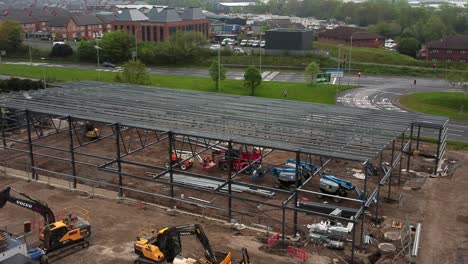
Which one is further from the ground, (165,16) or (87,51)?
(165,16)

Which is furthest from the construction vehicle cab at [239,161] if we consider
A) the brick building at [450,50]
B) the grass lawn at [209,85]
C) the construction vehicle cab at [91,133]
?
the brick building at [450,50]

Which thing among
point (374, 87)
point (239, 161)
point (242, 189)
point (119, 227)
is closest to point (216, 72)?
point (374, 87)

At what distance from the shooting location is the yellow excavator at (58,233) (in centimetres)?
2034

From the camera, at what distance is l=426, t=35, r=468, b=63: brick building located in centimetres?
8138

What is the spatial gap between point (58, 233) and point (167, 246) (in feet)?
16.4

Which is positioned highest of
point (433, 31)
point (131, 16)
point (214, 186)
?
point (131, 16)

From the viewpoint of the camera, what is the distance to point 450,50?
8212 centimetres

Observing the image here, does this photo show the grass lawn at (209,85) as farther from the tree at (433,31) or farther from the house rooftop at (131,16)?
the tree at (433,31)

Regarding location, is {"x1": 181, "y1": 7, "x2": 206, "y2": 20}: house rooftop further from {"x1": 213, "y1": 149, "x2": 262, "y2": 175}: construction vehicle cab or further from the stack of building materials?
the stack of building materials

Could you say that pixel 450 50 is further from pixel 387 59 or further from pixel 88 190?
pixel 88 190

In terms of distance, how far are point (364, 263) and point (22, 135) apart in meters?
30.8

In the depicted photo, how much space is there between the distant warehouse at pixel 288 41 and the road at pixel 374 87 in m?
11.1

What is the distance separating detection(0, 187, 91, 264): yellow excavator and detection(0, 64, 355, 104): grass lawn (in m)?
34.2

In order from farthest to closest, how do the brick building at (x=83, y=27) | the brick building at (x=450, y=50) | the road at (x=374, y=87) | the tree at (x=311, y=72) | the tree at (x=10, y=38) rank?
the brick building at (x=83, y=27) < the tree at (x=10, y=38) < the brick building at (x=450, y=50) < the tree at (x=311, y=72) < the road at (x=374, y=87)
